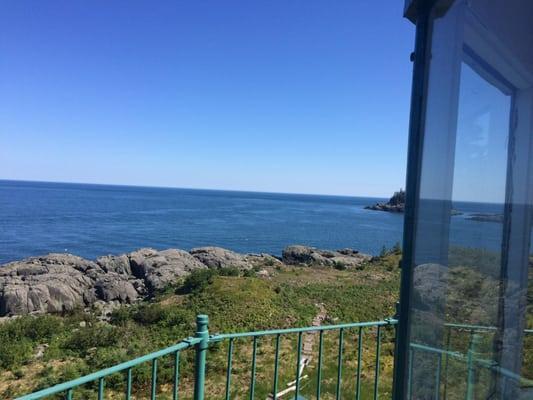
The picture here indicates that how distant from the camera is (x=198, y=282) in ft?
63.7

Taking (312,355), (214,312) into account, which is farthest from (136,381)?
(214,312)

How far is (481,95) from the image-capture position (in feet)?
4.37

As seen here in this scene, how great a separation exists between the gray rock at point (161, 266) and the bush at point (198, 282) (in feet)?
Result: 8.90

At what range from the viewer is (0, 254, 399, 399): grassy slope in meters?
9.78

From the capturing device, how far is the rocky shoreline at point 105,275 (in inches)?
711

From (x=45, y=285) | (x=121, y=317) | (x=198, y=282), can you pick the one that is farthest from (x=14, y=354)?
(x=198, y=282)

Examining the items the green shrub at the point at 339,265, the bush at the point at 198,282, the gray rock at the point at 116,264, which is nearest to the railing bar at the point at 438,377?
the bush at the point at 198,282

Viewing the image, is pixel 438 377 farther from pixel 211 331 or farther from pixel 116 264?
pixel 116 264

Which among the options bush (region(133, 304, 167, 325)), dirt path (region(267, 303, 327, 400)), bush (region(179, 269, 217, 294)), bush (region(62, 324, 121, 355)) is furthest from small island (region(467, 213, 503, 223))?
bush (region(179, 269, 217, 294))

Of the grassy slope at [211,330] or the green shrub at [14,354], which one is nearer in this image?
the grassy slope at [211,330]

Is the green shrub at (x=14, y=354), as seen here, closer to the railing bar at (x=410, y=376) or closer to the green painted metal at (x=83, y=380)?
the green painted metal at (x=83, y=380)

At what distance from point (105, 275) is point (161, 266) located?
3.21m

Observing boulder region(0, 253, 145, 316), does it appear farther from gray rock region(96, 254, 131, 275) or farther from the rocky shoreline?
gray rock region(96, 254, 131, 275)

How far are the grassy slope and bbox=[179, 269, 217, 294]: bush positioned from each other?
0.33 meters
